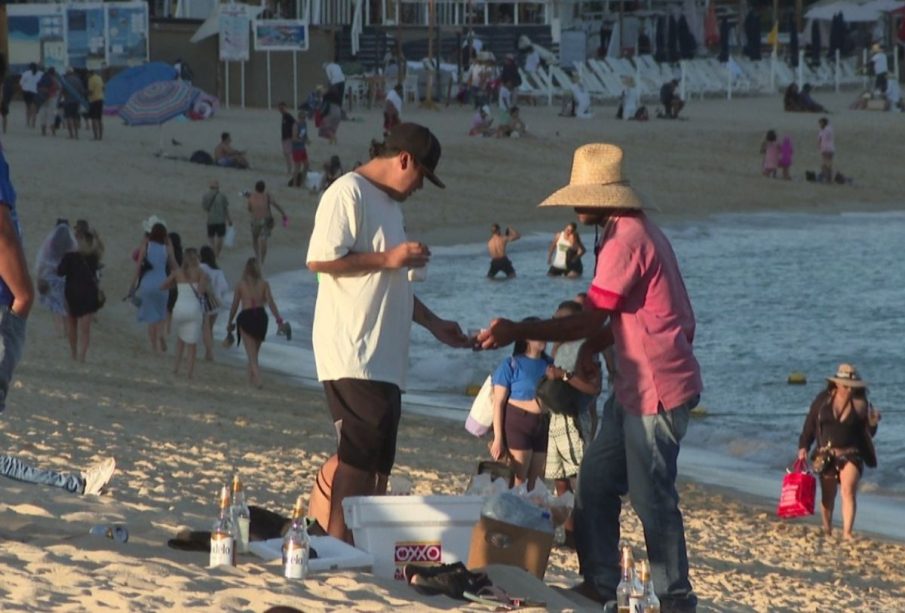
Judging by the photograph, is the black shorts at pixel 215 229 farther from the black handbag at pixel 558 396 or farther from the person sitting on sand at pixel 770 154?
the black handbag at pixel 558 396

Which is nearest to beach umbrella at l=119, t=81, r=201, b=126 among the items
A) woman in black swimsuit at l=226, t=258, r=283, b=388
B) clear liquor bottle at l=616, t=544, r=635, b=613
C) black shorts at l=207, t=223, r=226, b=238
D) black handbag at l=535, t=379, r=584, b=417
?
black shorts at l=207, t=223, r=226, b=238

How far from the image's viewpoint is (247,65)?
42219 mm

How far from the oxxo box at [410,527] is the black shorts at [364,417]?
0.15m

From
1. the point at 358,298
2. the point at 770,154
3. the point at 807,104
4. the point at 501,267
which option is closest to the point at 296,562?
the point at 358,298

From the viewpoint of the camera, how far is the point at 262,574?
590 centimetres

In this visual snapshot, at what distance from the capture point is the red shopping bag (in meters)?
10.9

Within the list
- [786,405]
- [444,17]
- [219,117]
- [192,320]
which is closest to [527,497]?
[192,320]

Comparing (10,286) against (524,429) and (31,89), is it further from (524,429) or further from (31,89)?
(31,89)

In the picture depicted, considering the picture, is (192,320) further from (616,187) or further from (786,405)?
(616,187)

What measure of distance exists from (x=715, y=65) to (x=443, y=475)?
1571 inches

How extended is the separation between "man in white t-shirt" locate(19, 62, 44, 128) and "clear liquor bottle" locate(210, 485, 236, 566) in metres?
29.6

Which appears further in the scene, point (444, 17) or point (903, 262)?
point (444, 17)

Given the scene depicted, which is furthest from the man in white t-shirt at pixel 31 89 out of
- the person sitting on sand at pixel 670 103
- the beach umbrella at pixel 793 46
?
the beach umbrella at pixel 793 46

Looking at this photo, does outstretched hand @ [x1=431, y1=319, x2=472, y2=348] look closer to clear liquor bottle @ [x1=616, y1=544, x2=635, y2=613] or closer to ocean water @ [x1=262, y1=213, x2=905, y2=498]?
clear liquor bottle @ [x1=616, y1=544, x2=635, y2=613]
